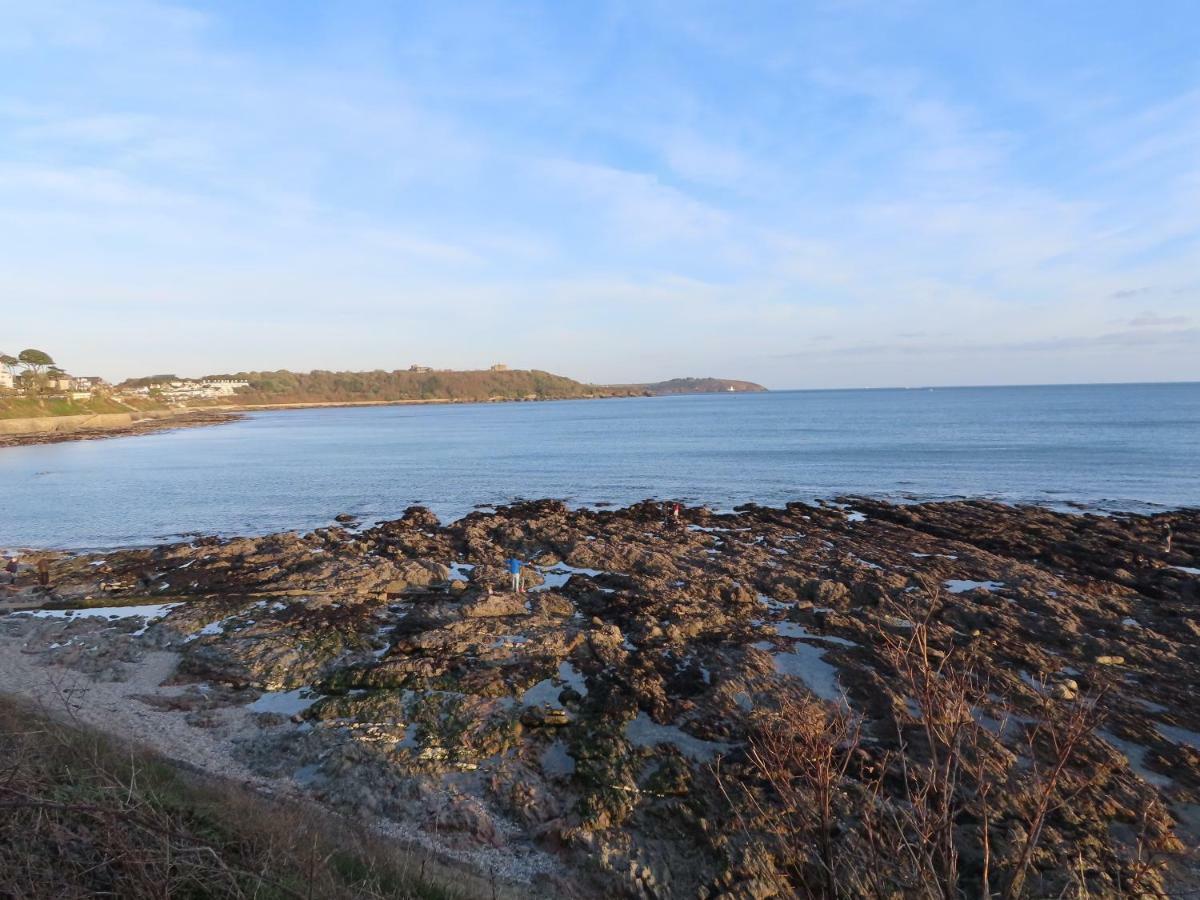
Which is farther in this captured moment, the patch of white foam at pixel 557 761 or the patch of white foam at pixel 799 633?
the patch of white foam at pixel 799 633

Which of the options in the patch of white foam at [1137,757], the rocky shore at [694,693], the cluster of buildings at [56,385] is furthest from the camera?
the cluster of buildings at [56,385]

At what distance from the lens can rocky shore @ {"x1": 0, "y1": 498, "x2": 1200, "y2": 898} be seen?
8062mm

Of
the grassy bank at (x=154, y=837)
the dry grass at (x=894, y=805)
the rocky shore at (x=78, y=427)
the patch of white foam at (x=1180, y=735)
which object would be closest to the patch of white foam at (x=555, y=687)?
the dry grass at (x=894, y=805)

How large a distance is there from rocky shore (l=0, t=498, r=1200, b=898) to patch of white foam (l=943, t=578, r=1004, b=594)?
0.16 metres

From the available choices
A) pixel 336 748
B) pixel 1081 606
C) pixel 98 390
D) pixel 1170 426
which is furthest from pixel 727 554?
pixel 98 390

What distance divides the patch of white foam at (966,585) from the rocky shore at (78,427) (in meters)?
Result: 91.1

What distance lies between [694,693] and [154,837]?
9379mm

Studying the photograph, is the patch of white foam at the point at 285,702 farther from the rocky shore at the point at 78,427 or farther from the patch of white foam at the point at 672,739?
the rocky shore at the point at 78,427

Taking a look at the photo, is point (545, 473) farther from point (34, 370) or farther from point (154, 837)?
point (34, 370)

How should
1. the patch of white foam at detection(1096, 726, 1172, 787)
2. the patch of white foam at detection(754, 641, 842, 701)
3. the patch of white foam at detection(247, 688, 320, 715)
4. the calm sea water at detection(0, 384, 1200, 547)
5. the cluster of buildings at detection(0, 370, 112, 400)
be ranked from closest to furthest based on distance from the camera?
the patch of white foam at detection(1096, 726, 1172, 787) → the patch of white foam at detection(247, 688, 320, 715) → the patch of white foam at detection(754, 641, 842, 701) → the calm sea water at detection(0, 384, 1200, 547) → the cluster of buildings at detection(0, 370, 112, 400)

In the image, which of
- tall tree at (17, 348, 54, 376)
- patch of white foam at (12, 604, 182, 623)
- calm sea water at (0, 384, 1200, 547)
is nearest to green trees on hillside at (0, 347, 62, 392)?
tall tree at (17, 348, 54, 376)

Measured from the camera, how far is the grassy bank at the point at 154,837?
16.1 feet

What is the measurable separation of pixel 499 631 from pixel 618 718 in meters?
4.91

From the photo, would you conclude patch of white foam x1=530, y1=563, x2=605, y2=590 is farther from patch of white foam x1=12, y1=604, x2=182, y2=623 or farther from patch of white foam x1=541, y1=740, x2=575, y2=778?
patch of white foam x1=12, y1=604, x2=182, y2=623
